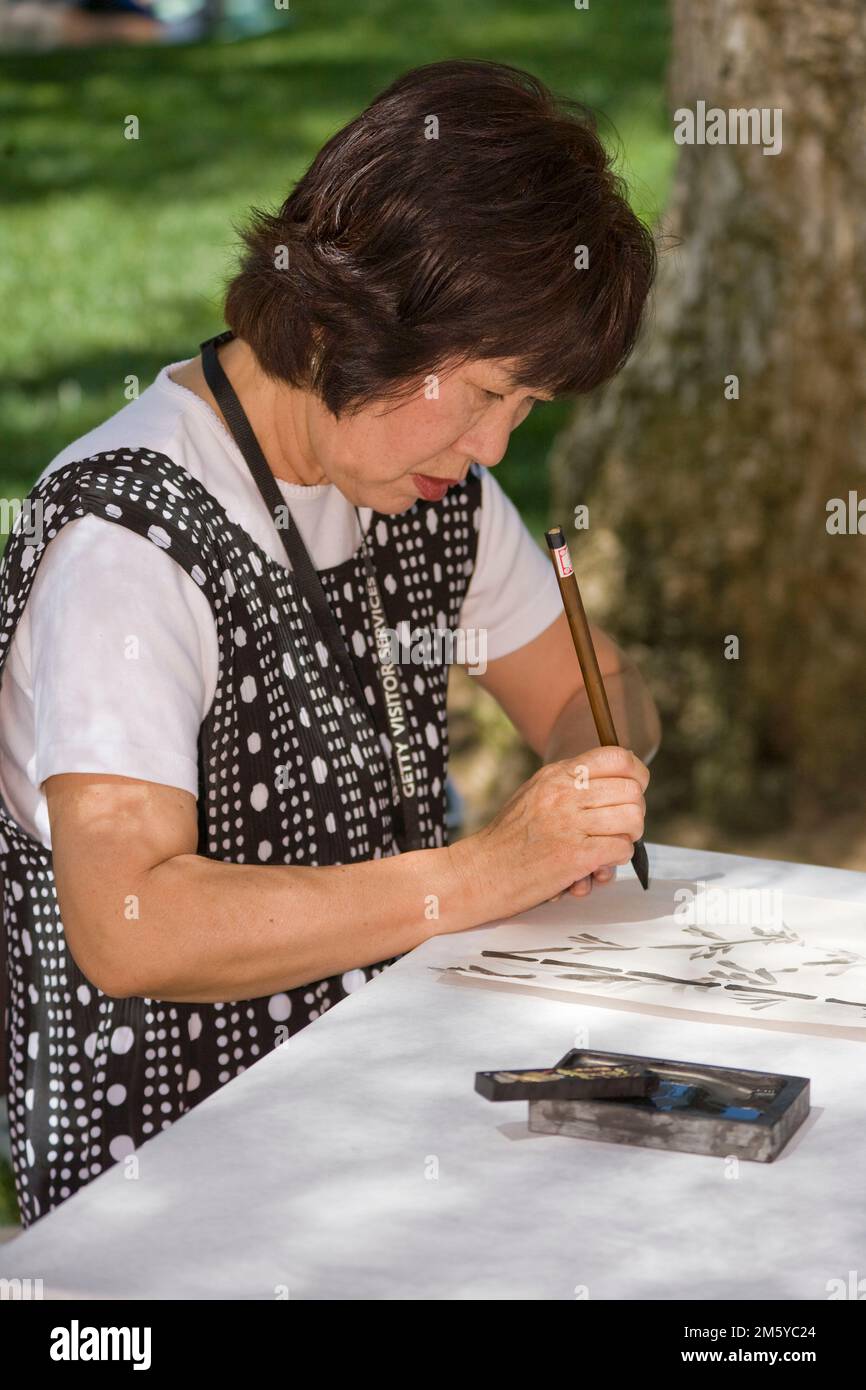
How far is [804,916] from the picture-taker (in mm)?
1921

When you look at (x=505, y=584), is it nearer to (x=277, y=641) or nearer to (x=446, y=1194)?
(x=277, y=641)

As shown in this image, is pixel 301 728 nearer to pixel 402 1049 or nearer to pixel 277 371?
pixel 277 371

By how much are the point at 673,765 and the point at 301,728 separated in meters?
2.53

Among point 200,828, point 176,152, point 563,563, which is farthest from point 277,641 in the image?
point 176,152

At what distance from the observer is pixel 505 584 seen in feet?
8.27

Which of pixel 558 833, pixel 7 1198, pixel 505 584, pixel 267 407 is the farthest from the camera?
pixel 7 1198

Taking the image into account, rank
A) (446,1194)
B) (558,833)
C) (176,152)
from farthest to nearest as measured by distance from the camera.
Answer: (176,152), (558,833), (446,1194)

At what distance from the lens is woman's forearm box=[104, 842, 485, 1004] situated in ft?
5.76

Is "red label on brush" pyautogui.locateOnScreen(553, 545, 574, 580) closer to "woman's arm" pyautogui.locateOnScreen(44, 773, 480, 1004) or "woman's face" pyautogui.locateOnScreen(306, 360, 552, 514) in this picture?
"woman's face" pyautogui.locateOnScreen(306, 360, 552, 514)

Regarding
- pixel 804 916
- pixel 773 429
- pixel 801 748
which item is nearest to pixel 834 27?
pixel 773 429

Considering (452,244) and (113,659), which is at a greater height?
(452,244)

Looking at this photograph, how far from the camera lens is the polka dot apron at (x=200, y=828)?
1935mm

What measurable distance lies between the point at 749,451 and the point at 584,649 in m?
2.41

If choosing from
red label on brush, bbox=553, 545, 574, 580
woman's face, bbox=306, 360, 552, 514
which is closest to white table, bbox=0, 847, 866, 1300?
red label on brush, bbox=553, 545, 574, 580
